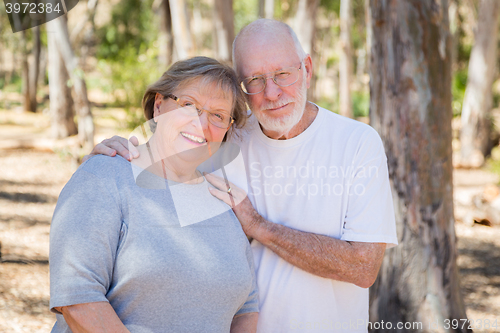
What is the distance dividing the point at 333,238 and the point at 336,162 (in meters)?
0.36

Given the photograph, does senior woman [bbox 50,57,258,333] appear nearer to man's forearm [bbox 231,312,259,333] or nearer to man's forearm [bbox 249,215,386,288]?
man's forearm [bbox 231,312,259,333]

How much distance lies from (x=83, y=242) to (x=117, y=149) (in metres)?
0.46

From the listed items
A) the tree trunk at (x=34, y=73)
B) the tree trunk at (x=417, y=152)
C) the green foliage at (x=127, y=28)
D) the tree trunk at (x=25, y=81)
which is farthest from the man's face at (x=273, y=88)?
the green foliage at (x=127, y=28)

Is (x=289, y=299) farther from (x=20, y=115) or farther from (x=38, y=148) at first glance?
(x=20, y=115)

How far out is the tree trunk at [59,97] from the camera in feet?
39.9

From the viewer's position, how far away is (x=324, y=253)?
79.7 inches

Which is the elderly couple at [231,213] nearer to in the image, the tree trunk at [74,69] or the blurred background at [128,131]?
the blurred background at [128,131]

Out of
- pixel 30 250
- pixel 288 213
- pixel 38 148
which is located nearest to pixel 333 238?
Answer: pixel 288 213

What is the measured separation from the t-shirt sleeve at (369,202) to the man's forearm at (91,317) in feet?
3.42

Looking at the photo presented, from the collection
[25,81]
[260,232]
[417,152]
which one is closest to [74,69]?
[417,152]

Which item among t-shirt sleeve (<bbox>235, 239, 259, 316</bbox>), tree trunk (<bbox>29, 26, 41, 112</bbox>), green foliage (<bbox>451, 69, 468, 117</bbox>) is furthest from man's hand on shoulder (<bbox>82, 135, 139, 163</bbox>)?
tree trunk (<bbox>29, 26, 41, 112</bbox>)

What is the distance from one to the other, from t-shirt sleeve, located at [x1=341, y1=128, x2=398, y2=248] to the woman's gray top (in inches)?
21.0

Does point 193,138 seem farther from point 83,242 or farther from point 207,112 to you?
point 83,242

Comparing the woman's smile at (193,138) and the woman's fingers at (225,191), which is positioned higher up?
the woman's smile at (193,138)
